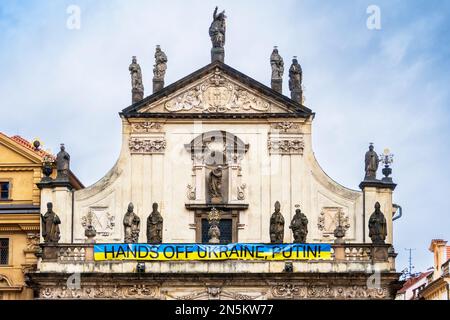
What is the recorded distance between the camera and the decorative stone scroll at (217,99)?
5497 cm

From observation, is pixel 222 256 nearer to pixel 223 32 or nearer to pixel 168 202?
pixel 168 202

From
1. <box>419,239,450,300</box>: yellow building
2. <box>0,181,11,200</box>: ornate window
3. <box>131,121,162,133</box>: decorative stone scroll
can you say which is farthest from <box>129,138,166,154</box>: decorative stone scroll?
<box>419,239,450,300</box>: yellow building

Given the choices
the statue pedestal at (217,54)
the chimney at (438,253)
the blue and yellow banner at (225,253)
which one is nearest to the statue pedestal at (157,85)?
the statue pedestal at (217,54)

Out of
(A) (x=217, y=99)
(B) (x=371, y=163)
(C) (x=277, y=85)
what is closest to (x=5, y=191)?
(A) (x=217, y=99)

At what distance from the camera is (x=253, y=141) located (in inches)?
2158

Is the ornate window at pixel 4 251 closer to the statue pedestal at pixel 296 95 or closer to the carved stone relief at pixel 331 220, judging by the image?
the carved stone relief at pixel 331 220

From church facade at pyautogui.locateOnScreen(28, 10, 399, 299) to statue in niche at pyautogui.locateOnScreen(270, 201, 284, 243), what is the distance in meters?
0.04

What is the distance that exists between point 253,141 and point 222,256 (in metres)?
5.72

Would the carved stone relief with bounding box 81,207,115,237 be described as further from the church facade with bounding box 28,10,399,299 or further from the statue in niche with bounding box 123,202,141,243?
the statue in niche with bounding box 123,202,141,243

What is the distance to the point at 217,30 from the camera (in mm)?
55656

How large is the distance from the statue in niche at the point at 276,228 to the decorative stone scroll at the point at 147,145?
5838 mm

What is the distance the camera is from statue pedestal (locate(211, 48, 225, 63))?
181 feet

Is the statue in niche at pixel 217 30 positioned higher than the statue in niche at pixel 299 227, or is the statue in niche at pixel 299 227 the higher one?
the statue in niche at pixel 217 30
